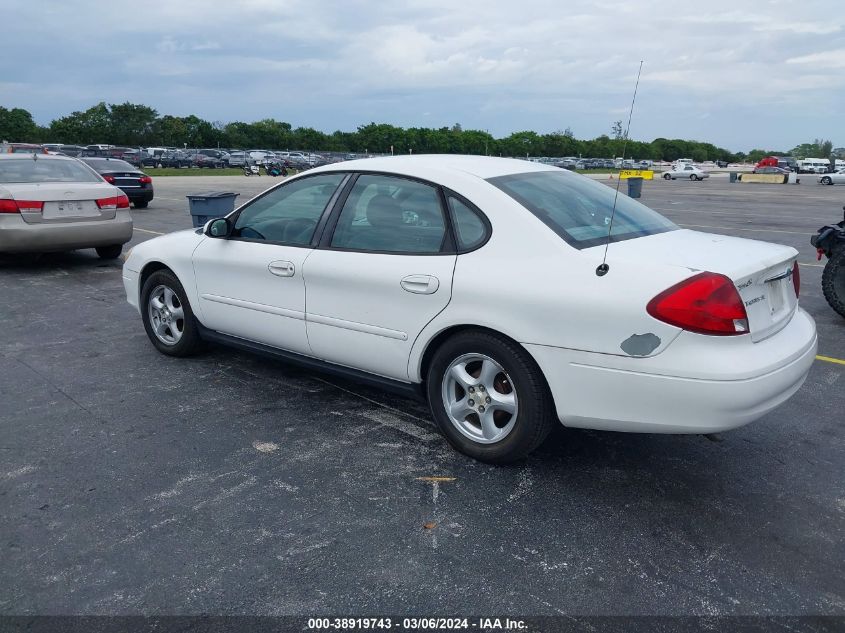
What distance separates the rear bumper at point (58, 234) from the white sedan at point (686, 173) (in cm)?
5238

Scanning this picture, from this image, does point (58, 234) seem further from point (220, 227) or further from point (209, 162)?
point (209, 162)

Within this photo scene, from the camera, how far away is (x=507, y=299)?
3.41 meters

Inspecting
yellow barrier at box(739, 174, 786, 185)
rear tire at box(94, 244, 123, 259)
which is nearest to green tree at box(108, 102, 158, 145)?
yellow barrier at box(739, 174, 786, 185)

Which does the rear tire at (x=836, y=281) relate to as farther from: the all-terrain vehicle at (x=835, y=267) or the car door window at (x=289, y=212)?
the car door window at (x=289, y=212)

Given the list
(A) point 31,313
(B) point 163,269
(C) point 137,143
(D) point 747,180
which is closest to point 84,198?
(A) point 31,313

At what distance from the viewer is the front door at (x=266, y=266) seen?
4.39 m

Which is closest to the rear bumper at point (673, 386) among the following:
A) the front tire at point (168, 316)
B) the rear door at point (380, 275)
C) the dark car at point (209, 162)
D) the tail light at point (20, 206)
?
the rear door at point (380, 275)

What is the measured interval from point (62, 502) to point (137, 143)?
103100 mm

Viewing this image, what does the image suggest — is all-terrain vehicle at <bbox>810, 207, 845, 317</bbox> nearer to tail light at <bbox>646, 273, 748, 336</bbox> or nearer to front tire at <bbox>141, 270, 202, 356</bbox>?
tail light at <bbox>646, 273, 748, 336</bbox>

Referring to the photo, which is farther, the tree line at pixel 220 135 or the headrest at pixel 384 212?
the tree line at pixel 220 135

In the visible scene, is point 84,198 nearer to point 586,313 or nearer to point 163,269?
point 163,269

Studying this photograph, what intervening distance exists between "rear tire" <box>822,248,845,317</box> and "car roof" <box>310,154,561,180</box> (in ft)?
12.8

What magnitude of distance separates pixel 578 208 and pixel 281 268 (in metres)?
1.86

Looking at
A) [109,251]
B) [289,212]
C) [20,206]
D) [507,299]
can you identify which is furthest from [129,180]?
[507,299]
